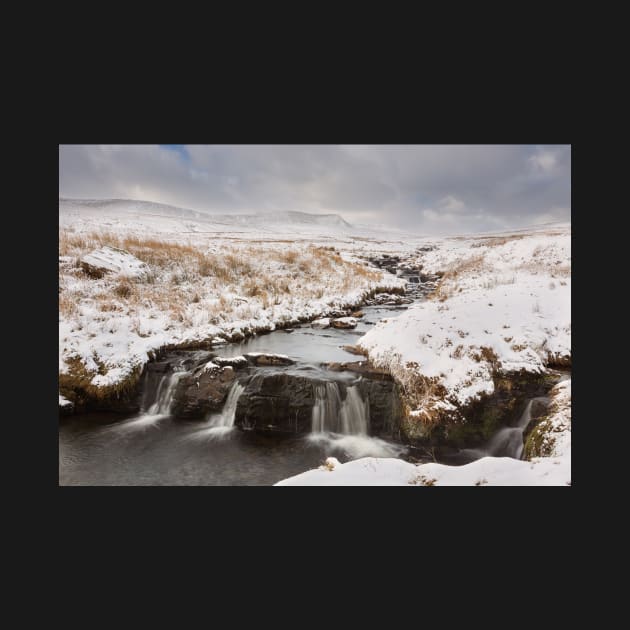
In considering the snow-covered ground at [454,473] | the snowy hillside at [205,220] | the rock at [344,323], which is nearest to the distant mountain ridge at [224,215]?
the snowy hillside at [205,220]

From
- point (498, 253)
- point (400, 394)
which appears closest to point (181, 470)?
point (400, 394)

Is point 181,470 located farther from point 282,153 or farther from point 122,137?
point 282,153

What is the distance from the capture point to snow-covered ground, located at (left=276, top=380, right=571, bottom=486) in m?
3.11

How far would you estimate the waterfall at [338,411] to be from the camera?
5.28 m

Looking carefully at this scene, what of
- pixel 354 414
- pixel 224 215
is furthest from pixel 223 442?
pixel 224 215

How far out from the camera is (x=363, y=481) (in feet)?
10.4

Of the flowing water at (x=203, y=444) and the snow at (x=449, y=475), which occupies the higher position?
the snow at (x=449, y=475)

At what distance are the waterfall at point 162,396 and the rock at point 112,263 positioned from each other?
430 cm

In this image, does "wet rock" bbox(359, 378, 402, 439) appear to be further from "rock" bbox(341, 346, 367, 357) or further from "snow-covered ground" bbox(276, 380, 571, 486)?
"snow-covered ground" bbox(276, 380, 571, 486)

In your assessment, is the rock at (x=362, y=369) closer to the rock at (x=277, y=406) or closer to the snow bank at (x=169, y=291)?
the rock at (x=277, y=406)

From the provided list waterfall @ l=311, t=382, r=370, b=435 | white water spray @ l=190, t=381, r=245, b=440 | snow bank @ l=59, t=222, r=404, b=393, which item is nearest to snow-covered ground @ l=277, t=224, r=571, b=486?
waterfall @ l=311, t=382, r=370, b=435

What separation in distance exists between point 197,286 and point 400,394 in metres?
8.83

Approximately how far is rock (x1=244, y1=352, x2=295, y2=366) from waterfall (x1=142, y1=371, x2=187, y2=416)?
1.37 metres

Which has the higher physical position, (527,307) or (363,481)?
(527,307)
